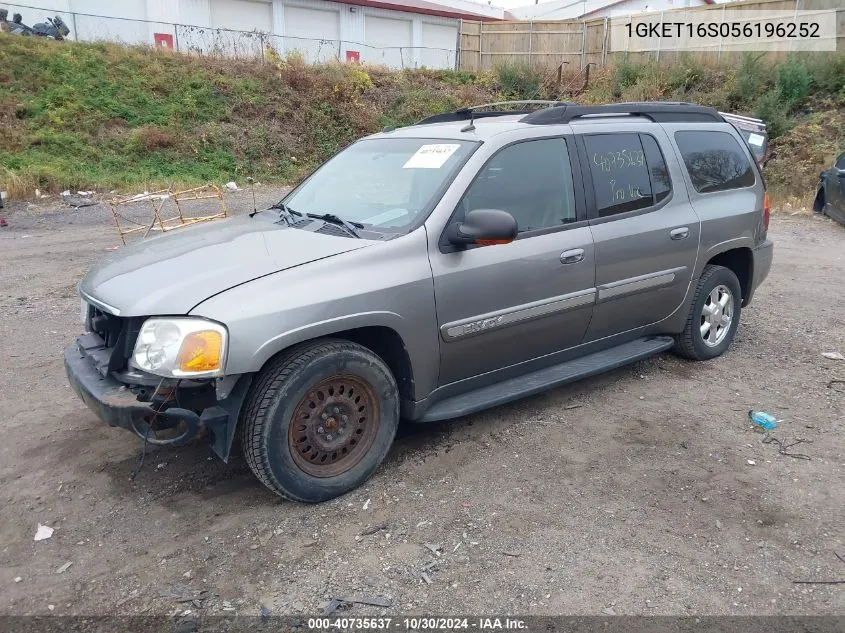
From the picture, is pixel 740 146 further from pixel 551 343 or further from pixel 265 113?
pixel 265 113

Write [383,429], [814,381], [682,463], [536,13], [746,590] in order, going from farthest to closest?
1. [536,13]
2. [814,381]
3. [682,463]
4. [383,429]
5. [746,590]

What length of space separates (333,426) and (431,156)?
66.4 inches

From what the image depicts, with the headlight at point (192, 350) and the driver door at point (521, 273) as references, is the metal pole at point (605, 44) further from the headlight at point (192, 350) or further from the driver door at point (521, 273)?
the headlight at point (192, 350)

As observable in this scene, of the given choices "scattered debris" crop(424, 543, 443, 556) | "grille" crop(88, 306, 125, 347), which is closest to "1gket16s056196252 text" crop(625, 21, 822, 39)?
"scattered debris" crop(424, 543, 443, 556)

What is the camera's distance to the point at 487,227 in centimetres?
340

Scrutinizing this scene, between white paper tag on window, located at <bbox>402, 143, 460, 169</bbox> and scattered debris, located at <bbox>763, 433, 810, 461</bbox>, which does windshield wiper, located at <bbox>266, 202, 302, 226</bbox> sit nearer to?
white paper tag on window, located at <bbox>402, 143, 460, 169</bbox>

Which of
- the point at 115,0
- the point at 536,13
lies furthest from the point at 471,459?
the point at 536,13

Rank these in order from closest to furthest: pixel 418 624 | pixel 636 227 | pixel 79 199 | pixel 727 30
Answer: pixel 418 624 → pixel 636 227 → pixel 79 199 → pixel 727 30

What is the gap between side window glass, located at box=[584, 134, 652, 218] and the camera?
426cm

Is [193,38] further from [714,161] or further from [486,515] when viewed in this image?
[486,515]

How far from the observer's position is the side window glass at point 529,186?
12.4 feet

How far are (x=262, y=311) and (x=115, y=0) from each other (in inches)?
1130

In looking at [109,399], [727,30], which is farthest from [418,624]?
[727,30]

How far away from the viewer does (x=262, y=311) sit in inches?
117
